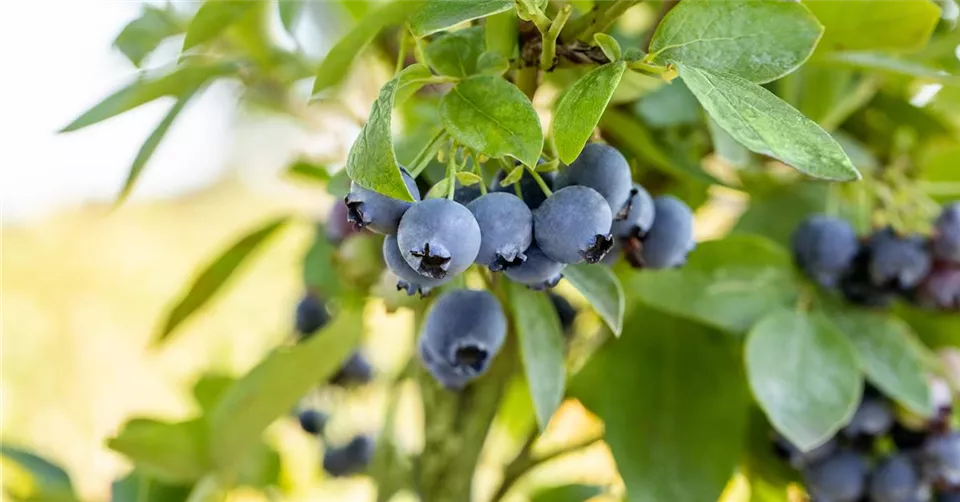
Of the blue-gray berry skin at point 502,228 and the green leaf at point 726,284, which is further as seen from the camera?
the green leaf at point 726,284

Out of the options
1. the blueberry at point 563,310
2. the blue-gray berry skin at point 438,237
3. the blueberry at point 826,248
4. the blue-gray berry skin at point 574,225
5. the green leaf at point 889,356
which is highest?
the blue-gray berry skin at point 438,237

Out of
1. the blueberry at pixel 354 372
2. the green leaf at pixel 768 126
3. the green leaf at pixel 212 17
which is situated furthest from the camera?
the blueberry at pixel 354 372

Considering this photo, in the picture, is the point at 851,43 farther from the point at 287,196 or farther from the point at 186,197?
the point at 186,197

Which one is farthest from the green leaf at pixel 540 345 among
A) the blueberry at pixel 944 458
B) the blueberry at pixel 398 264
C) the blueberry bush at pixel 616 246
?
the blueberry at pixel 944 458

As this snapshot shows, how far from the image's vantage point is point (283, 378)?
20.4 inches

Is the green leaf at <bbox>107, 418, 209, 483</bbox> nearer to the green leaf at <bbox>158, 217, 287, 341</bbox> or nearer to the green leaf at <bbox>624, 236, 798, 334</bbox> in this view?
the green leaf at <bbox>158, 217, 287, 341</bbox>

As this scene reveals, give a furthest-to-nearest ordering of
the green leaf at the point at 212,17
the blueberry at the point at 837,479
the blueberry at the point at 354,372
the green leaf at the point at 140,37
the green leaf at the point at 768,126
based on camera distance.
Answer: the blueberry at the point at 354,372, the blueberry at the point at 837,479, the green leaf at the point at 140,37, the green leaf at the point at 212,17, the green leaf at the point at 768,126

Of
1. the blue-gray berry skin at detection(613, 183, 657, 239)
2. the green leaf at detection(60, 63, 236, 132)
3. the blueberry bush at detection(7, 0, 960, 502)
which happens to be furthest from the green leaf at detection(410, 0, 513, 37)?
the green leaf at detection(60, 63, 236, 132)

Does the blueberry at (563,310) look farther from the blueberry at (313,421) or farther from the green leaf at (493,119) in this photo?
the blueberry at (313,421)

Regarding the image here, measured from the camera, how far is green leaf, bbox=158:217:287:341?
2.04 feet

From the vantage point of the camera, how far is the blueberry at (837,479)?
1.82ft

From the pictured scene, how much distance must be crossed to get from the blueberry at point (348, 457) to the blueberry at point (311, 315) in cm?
14

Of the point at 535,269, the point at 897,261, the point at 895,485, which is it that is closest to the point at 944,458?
the point at 895,485

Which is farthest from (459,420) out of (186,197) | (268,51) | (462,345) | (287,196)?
(186,197)
